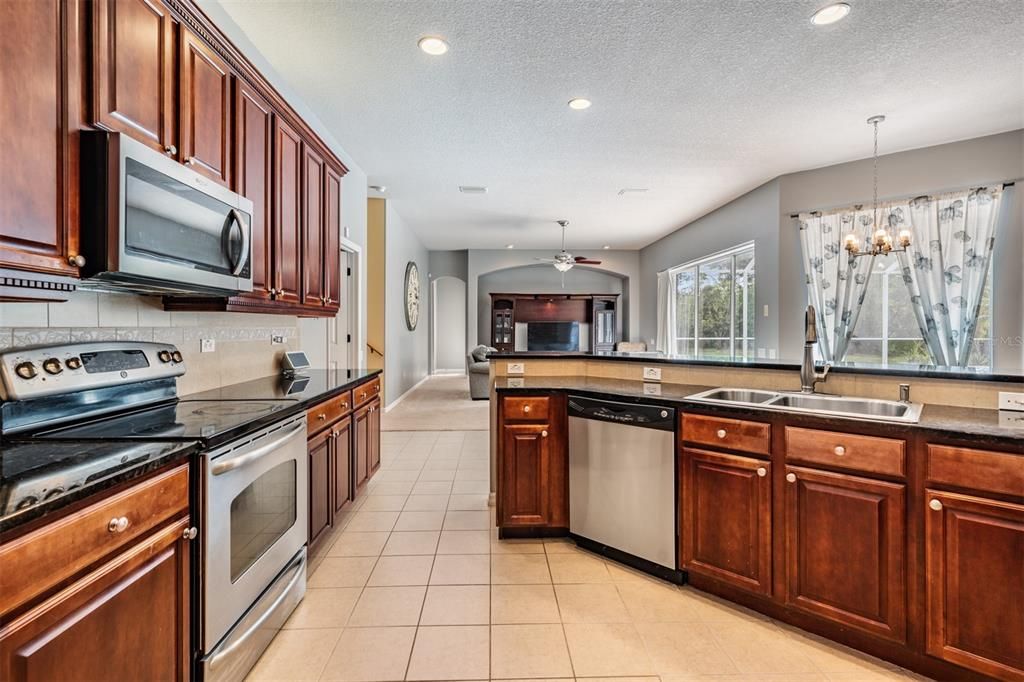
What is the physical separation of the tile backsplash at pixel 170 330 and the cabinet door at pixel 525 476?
159cm

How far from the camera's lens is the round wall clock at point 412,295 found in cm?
763

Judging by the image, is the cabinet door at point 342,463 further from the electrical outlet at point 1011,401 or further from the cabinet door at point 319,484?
the electrical outlet at point 1011,401

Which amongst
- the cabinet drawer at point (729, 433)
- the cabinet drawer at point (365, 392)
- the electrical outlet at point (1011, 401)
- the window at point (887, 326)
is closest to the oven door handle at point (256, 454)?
the cabinet drawer at point (365, 392)

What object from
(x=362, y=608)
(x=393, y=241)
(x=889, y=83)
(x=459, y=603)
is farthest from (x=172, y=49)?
(x=393, y=241)

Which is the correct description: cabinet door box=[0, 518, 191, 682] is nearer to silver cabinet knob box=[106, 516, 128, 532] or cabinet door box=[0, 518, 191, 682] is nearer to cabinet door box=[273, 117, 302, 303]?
silver cabinet knob box=[106, 516, 128, 532]

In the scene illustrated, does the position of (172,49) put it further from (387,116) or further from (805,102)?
(805,102)

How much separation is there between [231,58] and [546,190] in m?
3.97

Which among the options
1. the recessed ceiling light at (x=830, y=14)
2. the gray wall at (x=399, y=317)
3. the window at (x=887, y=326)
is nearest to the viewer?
the recessed ceiling light at (x=830, y=14)

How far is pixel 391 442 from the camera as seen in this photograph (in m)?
4.83

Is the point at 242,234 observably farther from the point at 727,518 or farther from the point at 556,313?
the point at 556,313

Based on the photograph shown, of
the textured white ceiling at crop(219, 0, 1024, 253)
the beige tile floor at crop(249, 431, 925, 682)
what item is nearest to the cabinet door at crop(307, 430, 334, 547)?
the beige tile floor at crop(249, 431, 925, 682)

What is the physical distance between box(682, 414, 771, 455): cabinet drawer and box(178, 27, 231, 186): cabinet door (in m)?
2.35

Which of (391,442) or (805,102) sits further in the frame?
(391,442)

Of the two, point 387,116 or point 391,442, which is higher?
point 387,116
